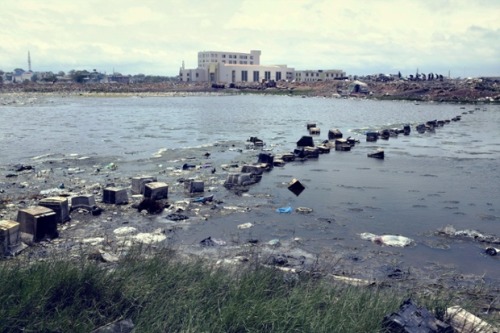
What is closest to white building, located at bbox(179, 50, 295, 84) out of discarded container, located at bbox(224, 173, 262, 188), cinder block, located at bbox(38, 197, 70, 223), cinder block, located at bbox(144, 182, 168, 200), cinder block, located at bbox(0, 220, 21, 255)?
discarded container, located at bbox(224, 173, 262, 188)

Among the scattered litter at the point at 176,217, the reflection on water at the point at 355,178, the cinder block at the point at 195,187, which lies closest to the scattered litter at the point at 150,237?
the reflection on water at the point at 355,178

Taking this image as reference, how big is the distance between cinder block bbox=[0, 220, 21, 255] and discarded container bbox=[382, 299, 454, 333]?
16.2 ft

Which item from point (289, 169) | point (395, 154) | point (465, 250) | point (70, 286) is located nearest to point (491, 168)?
point (395, 154)

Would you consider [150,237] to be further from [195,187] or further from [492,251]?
[492,251]

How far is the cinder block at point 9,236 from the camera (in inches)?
248

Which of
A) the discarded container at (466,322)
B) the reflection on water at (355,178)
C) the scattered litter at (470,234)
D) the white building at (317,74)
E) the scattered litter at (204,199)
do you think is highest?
the white building at (317,74)

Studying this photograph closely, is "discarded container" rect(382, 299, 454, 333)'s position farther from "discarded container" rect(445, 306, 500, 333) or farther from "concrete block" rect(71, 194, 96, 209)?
"concrete block" rect(71, 194, 96, 209)

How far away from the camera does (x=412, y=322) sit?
4.08 m

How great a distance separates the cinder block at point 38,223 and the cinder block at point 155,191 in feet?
8.52

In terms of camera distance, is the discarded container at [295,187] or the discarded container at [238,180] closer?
the discarded container at [295,187]

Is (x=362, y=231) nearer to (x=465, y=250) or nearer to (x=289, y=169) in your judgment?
(x=465, y=250)

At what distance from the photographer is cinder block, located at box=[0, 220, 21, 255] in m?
6.31

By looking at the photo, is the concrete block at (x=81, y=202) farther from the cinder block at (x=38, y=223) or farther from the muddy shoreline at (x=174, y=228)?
the cinder block at (x=38, y=223)

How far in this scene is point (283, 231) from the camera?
813 centimetres
